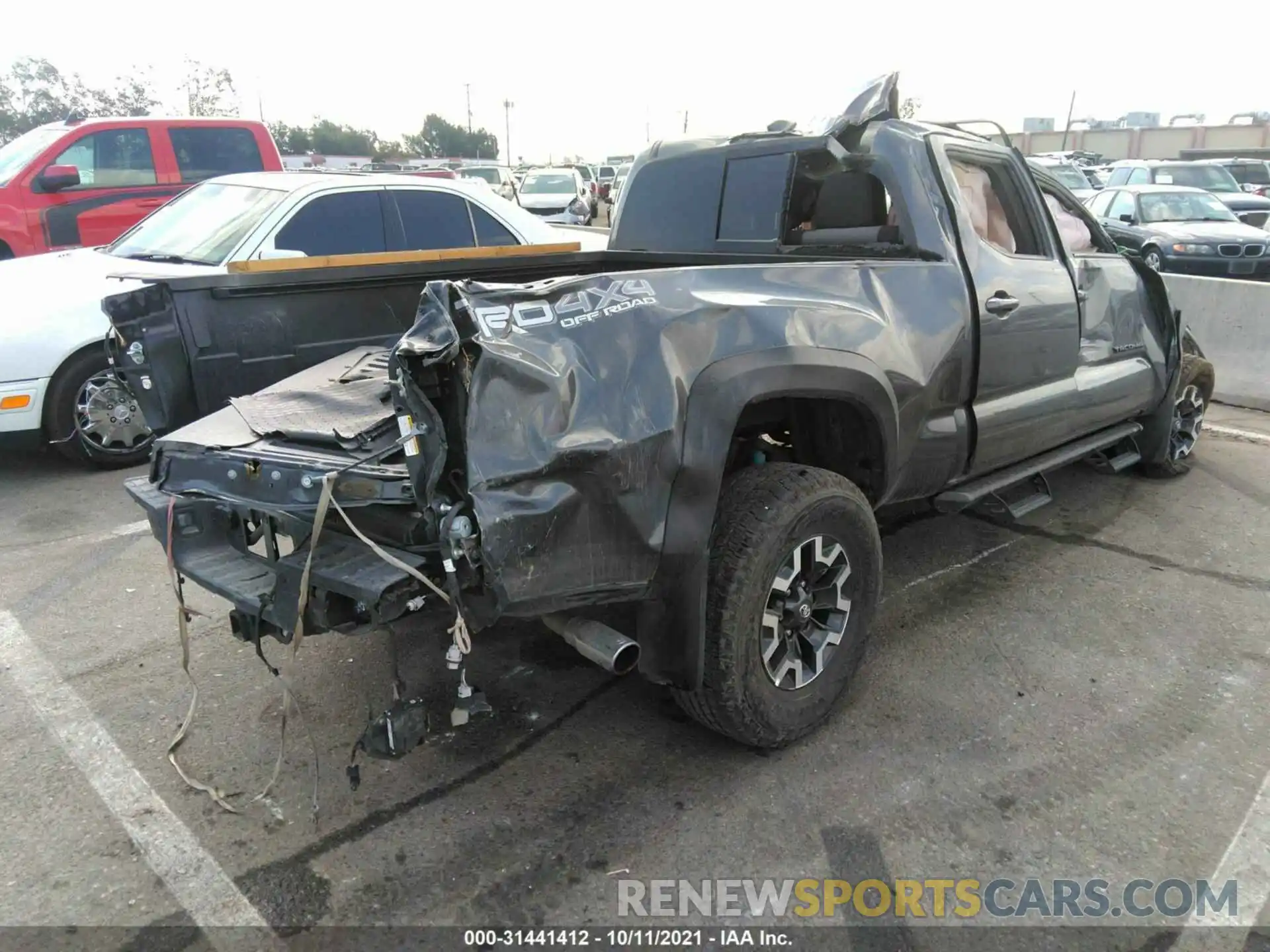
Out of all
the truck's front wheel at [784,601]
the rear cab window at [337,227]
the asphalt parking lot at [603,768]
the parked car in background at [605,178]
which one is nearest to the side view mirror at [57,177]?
the rear cab window at [337,227]

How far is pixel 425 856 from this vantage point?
104 inches

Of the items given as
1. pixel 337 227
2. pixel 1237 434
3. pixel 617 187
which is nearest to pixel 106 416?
pixel 337 227

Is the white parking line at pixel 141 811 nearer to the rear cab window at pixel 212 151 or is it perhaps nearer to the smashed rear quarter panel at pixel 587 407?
the smashed rear quarter panel at pixel 587 407

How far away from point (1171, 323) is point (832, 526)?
359cm

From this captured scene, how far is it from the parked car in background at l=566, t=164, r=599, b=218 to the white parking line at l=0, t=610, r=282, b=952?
20.4 metres

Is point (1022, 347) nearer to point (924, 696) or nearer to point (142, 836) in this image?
point (924, 696)

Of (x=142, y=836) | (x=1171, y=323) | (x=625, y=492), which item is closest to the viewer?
(x=625, y=492)

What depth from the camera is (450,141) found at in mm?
86312

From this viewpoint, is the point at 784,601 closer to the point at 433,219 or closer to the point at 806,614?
the point at 806,614

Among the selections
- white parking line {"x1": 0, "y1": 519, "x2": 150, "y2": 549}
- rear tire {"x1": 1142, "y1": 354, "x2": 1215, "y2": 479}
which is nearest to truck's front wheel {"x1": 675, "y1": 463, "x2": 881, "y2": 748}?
rear tire {"x1": 1142, "y1": 354, "x2": 1215, "y2": 479}

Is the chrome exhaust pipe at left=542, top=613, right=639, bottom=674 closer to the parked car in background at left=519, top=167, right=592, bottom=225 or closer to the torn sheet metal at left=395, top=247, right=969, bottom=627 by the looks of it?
the torn sheet metal at left=395, top=247, right=969, bottom=627

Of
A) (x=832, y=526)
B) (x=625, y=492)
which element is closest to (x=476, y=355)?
(x=625, y=492)

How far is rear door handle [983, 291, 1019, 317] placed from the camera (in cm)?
384

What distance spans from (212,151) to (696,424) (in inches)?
324
